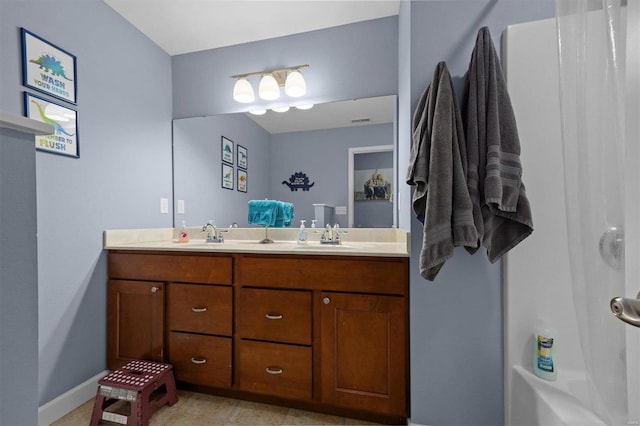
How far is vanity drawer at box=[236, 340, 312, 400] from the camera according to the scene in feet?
4.62

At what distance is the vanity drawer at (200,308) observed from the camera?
152 centimetres

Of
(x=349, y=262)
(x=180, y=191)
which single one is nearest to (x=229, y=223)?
(x=180, y=191)

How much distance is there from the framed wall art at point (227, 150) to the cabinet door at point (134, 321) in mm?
1014

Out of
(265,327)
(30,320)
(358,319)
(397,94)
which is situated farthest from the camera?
(397,94)

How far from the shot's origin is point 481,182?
1043 millimetres

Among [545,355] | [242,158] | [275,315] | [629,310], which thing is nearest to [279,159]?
[242,158]

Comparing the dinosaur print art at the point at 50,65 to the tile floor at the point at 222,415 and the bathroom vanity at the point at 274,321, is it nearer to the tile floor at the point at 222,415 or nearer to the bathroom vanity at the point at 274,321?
the bathroom vanity at the point at 274,321

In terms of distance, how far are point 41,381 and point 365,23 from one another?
108 inches

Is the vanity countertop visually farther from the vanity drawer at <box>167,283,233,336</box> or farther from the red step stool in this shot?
the red step stool

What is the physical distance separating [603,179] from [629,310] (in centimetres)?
24

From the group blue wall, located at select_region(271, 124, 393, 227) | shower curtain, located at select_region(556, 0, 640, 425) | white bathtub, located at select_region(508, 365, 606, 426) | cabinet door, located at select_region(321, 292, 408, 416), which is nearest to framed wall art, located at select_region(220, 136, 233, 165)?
blue wall, located at select_region(271, 124, 393, 227)

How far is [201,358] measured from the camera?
1.56 metres

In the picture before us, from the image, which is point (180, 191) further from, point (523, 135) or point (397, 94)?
point (523, 135)

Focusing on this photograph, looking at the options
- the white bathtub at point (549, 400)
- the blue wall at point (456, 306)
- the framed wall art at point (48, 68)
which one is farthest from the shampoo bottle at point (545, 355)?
the framed wall art at point (48, 68)
